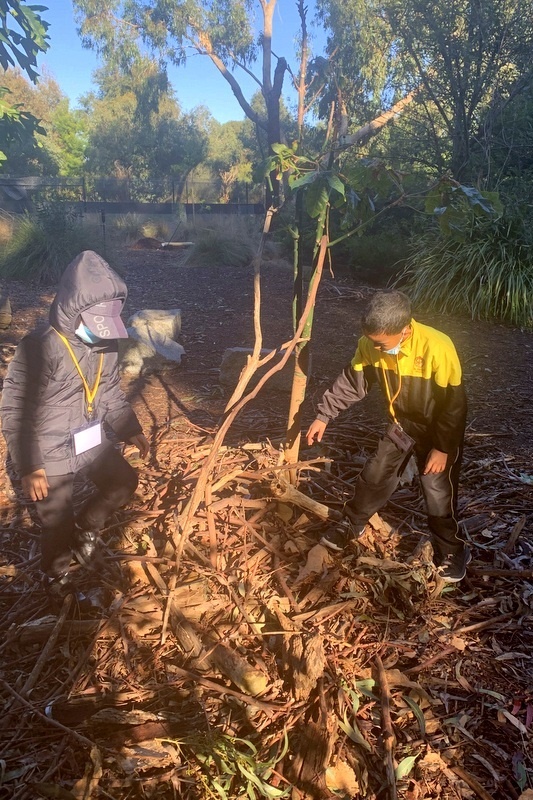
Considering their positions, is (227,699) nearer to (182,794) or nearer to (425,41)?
(182,794)

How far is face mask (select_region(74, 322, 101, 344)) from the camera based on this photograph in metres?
2.56

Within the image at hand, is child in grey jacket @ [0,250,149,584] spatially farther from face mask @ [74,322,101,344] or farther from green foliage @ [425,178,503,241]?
green foliage @ [425,178,503,241]

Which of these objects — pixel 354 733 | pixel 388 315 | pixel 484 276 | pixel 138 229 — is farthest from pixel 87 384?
pixel 138 229

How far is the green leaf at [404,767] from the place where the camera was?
1.92 metres

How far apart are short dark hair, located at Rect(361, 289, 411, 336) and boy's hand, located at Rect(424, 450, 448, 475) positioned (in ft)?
2.02

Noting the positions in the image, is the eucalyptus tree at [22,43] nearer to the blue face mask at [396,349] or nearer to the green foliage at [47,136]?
the green foliage at [47,136]

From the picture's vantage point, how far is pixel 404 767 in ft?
6.37

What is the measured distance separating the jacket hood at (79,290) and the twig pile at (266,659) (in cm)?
120

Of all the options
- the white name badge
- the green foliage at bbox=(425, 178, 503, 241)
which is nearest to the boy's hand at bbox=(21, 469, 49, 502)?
the white name badge

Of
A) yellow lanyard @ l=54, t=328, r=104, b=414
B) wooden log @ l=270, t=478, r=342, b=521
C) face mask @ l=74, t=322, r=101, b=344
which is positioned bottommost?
wooden log @ l=270, t=478, r=342, b=521

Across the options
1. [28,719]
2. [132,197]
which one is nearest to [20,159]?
[132,197]

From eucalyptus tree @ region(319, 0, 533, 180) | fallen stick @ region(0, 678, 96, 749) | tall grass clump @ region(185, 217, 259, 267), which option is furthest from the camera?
tall grass clump @ region(185, 217, 259, 267)

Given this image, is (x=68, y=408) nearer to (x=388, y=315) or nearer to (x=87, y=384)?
(x=87, y=384)

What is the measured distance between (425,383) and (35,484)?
177 cm
